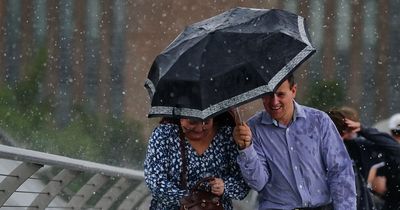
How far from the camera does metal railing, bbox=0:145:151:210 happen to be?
7.29 metres

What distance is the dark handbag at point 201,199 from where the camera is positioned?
5.75 meters

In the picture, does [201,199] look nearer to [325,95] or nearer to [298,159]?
[298,159]

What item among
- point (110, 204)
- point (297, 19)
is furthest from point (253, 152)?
point (110, 204)

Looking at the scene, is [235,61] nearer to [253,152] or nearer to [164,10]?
[253,152]

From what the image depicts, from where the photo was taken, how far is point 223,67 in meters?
5.68

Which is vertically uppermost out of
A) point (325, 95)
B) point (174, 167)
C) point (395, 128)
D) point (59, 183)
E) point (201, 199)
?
point (174, 167)

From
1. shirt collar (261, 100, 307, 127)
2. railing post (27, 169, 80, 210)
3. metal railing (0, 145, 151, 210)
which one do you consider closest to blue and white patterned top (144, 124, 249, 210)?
shirt collar (261, 100, 307, 127)

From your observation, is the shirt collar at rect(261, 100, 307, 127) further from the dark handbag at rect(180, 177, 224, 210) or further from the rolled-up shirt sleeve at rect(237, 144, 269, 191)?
the dark handbag at rect(180, 177, 224, 210)

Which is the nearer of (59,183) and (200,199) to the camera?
(200,199)

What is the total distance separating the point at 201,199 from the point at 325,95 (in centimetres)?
7023

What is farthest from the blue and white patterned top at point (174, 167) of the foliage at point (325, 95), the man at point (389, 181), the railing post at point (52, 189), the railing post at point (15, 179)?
the foliage at point (325, 95)

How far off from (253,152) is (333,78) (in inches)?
2930

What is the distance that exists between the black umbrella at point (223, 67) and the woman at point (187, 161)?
15 centimetres

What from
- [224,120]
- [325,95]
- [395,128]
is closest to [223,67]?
[224,120]
